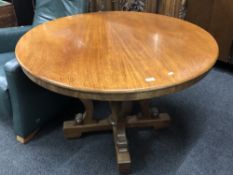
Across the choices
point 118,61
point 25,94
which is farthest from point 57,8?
point 118,61

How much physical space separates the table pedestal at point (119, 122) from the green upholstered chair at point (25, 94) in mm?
166

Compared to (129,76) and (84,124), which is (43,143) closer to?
(84,124)

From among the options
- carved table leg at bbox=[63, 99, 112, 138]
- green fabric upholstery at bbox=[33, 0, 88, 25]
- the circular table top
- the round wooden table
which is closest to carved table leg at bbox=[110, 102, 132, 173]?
the round wooden table

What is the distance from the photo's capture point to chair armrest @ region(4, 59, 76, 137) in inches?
53.1

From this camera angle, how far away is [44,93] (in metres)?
1.55

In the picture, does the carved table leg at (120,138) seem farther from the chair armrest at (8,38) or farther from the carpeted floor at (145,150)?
the chair armrest at (8,38)

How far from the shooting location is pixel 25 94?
1.43 metres

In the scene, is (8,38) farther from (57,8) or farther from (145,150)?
(145,150)

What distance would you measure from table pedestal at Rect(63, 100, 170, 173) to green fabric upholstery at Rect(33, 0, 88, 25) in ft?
2.23

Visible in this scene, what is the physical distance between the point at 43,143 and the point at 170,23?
105 centimetres

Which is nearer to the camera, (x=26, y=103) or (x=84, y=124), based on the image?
(x=26, y=103)

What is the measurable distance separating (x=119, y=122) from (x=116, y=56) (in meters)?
0.50

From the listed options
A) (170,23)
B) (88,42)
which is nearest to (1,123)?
(88,42)

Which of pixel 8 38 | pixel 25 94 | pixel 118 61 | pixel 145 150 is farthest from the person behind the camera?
pixel 8 38
